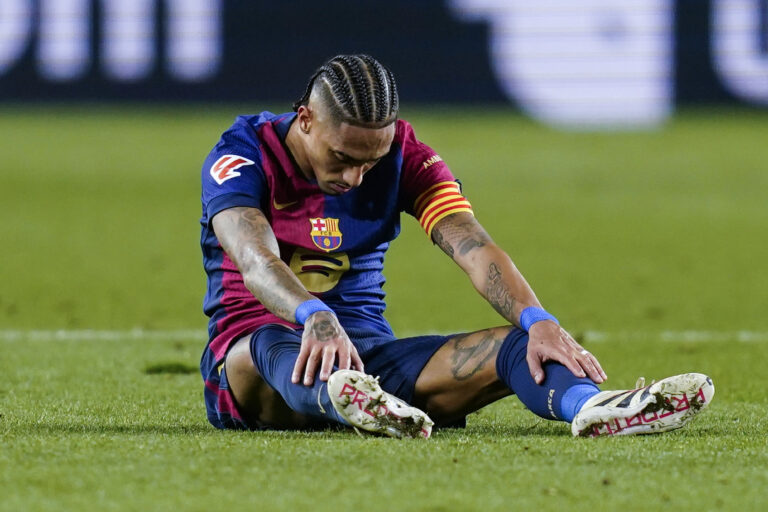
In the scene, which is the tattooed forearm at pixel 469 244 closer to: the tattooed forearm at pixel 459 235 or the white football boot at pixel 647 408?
the tattooed forearm at pixel 459 235

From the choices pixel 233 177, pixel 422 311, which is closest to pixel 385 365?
pixel 233 177

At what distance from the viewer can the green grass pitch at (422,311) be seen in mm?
2785

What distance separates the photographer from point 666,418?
3330 millimetres

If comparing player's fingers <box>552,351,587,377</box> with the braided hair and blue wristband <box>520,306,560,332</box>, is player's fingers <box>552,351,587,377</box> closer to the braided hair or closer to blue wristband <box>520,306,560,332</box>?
blue wristband <box>520,306,560,332</box>

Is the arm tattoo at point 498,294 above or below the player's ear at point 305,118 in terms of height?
below

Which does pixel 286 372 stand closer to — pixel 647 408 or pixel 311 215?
pixel 311 215

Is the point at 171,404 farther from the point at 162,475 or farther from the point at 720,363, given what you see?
the point at 720,363

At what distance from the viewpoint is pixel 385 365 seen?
3.75m

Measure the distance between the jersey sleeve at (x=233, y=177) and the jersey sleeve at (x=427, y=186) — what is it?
0.47 m

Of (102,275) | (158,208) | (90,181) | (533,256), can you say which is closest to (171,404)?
(102,275)

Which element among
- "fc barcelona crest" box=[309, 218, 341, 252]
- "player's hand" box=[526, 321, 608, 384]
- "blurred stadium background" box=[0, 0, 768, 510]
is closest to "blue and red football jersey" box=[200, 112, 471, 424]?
"fc barcelona crest" box=[309, 218, 341, 252]

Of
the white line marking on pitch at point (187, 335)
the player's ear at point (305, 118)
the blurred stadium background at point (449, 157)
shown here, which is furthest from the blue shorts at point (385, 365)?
the white line marking on pitch at point (187, 335)

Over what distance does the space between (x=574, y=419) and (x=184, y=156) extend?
431 inches

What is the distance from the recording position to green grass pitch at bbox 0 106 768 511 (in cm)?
279
